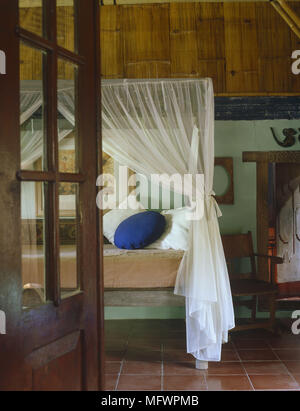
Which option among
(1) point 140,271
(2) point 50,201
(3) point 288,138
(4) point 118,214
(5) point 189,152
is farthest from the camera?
(3) point 288,138

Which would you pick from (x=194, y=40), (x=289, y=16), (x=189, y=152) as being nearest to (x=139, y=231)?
(x=189, y=152)

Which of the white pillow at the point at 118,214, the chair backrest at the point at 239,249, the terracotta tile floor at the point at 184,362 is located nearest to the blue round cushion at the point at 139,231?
the white pillow at the point at 118,214

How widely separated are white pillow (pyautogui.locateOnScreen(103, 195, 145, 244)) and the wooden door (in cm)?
276

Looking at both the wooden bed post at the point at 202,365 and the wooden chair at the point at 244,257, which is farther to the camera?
the wooden chair at the point at 244,257

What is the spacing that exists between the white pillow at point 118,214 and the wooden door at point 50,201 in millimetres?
2759

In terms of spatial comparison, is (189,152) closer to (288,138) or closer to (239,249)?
(239,249)

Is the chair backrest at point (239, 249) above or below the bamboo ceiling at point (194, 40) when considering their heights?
below

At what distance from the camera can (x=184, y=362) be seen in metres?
3.75

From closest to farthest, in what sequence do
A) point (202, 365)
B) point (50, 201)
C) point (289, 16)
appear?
point (50, 201)
point (202, 365)
point (289, 16)

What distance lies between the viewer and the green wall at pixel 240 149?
500 cm

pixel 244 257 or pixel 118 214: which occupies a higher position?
pixel 118 214

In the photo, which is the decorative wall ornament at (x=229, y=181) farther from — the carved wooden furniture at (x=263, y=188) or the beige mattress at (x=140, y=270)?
the beige mattress at (x=140, y=270)

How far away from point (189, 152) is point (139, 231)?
1.03m
